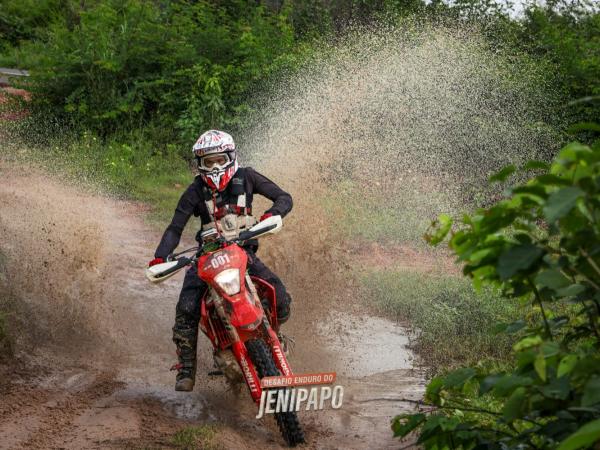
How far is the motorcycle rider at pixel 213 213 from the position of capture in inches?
243

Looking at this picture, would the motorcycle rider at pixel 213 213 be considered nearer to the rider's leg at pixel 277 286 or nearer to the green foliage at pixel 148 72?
the rider's leg at pixel 277 286

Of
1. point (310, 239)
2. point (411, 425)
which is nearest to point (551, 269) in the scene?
point (411, 425)

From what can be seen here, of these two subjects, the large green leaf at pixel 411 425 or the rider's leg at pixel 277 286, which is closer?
the large green leaf at pixel 411 425

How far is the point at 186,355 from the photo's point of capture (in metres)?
6.18

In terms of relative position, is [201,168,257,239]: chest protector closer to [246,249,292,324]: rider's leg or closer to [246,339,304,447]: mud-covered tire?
[246,249,292,324]: rider's leg

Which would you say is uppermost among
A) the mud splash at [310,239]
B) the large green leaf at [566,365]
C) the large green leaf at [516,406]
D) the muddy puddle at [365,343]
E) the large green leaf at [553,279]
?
the large green leaf at [553,279]

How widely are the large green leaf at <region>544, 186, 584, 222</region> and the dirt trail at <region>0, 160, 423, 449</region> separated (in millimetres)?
2897

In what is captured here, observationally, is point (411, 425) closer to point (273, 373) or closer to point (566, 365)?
point (566, 365)

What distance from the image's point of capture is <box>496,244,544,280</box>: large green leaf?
1.96 m

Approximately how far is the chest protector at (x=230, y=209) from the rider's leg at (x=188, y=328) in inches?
17.0

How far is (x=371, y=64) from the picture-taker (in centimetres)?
1483

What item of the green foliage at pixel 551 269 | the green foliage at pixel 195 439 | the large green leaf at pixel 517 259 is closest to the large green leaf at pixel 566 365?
the green foliage at pixel 551 269

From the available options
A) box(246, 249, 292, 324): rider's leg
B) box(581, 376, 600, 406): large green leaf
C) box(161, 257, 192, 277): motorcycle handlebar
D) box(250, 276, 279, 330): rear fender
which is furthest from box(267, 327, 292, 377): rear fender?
box(581, 376, 600, 406): large green leaf

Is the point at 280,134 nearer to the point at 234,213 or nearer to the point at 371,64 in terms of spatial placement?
the point at 371,64
